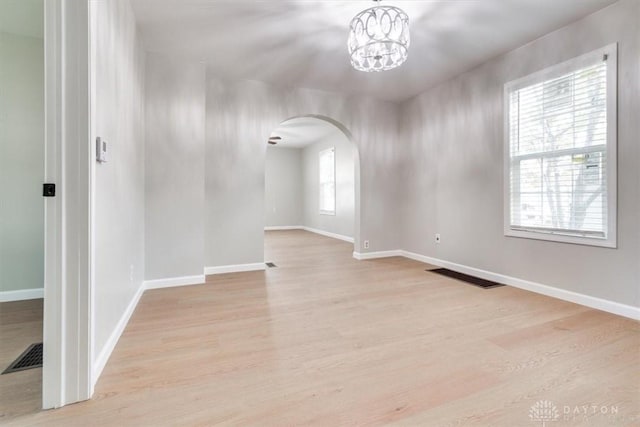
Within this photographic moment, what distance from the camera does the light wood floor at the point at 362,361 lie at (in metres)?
1.32

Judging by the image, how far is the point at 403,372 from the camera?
1.64 metres

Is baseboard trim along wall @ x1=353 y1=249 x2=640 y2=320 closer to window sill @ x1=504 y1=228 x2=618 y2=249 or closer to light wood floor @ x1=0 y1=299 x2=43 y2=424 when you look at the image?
window sill @ x1=504 y1=228 x2=618 y2=249

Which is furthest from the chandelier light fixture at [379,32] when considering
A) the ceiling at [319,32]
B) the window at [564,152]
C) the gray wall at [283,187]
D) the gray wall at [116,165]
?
the gray wall at [283,187]

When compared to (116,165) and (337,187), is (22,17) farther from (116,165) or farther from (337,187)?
(337,187)

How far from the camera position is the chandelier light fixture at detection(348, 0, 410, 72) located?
2.27 meters

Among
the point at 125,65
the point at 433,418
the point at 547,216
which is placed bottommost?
the point at 433,418

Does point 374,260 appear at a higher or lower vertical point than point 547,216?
lower

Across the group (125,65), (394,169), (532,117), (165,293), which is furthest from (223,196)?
(532,117)

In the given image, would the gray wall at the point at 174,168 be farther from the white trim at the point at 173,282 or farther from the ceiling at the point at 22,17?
the ceiling at the point at 22,17

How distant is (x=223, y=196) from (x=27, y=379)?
2.57 m

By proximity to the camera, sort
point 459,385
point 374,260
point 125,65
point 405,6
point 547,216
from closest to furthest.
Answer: point 459,385 → point 125,65 → point 405,6 → point 547,216 → point 374,260

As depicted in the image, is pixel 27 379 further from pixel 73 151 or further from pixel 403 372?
pixel 403 372

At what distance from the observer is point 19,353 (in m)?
1.82

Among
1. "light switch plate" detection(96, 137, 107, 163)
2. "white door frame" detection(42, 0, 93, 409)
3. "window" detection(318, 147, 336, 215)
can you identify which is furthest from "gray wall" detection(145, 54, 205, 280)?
"window" detection(318, 147, 336, 215)
